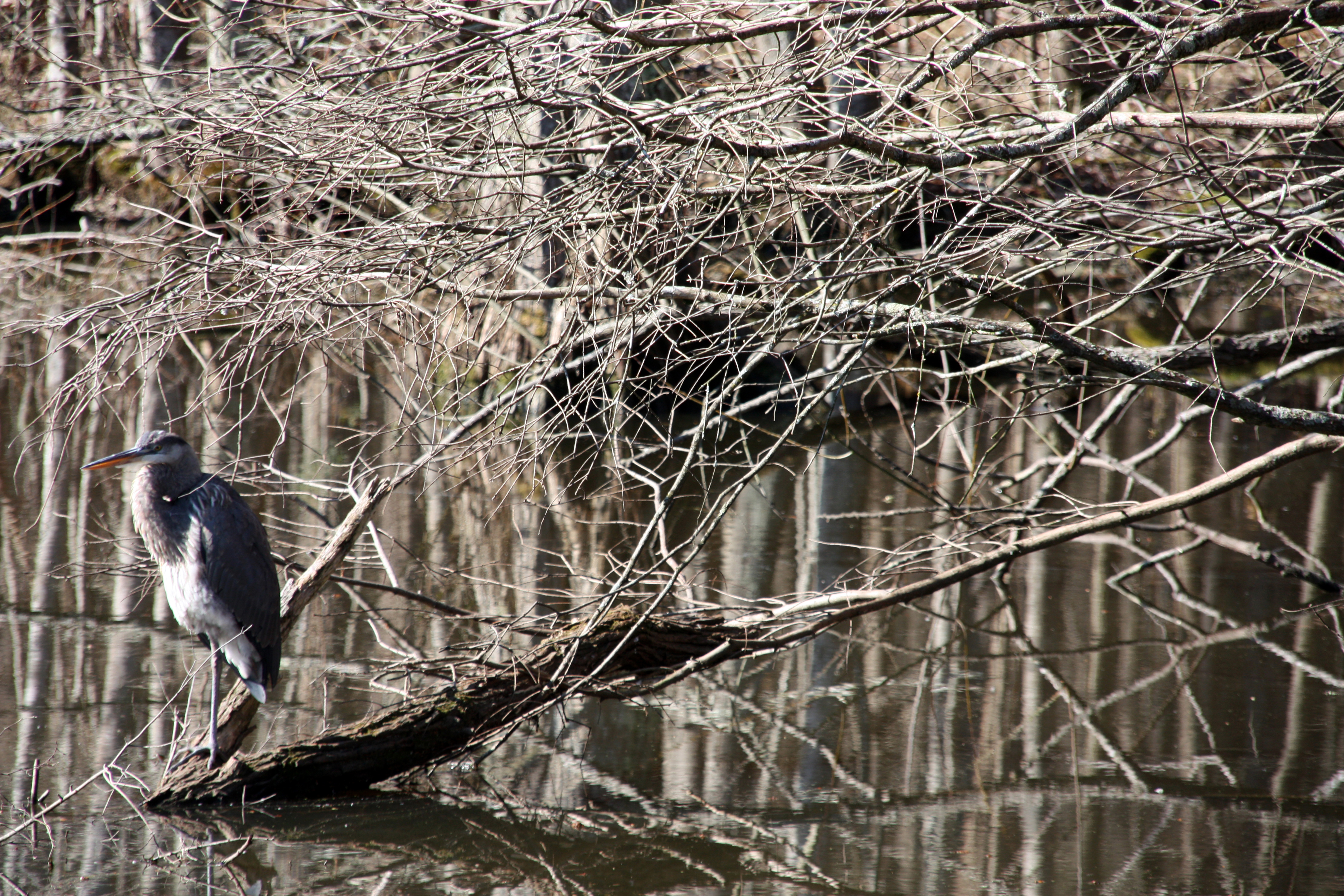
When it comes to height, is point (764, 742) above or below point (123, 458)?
below

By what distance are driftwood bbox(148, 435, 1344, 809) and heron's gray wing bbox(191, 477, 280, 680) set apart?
0.22m

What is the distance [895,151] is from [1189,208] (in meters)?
5.75

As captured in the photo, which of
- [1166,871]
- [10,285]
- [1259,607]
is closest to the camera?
[1166,871]

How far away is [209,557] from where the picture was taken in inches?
165

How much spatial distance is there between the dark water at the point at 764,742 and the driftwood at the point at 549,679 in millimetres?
114

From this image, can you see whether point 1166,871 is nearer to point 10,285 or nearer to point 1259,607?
point 1259,607

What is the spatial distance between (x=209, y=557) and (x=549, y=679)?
4.23 ft

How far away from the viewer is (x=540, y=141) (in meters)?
3.74

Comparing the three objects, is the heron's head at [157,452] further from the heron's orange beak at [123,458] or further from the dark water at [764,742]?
the dark water at [764,742]

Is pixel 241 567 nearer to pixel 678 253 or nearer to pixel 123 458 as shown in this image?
pixel 123 458

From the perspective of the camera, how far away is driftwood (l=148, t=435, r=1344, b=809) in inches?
153

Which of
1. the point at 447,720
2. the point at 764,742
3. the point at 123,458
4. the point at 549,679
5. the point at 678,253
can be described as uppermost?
the point at 678,253

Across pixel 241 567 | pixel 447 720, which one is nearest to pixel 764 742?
pixel 447 720

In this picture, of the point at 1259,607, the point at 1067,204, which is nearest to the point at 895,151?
the point at 1067,204
